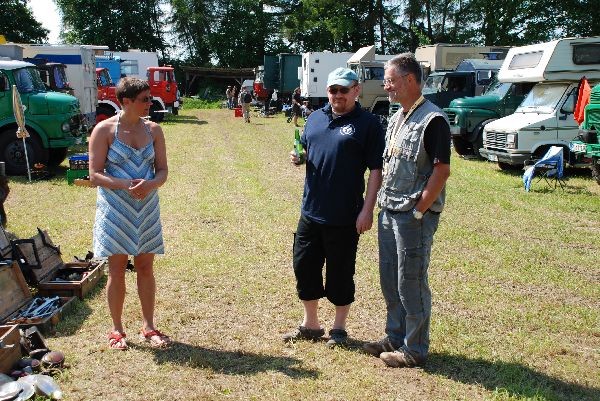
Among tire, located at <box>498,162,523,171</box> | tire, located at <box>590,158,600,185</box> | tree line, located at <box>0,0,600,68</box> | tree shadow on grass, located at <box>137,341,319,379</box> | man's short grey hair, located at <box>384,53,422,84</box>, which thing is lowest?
tire, located at <box>498,162,523,171</box>

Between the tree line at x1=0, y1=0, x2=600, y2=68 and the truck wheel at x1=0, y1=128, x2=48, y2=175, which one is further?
the tree line at x1=0, y1=0, x2=600, y2=68

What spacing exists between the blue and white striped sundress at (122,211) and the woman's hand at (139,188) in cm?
10

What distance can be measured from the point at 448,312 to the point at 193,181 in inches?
307

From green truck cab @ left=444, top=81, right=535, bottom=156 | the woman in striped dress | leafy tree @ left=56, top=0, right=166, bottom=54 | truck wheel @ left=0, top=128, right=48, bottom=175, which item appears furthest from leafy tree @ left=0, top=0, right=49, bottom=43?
the woman in striped dress

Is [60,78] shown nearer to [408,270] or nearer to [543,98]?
[543,98]

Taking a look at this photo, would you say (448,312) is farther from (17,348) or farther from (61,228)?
(61,228)

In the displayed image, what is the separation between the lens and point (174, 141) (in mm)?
20031

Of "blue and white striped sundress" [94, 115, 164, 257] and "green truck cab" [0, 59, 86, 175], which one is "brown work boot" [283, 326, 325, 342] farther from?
"green truck cab" [0, 59, 86, 175]

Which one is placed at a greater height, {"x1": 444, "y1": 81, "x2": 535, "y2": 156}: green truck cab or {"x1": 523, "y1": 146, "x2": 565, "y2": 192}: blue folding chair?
{"x1": 444, "y1": 81, "x2": 535, "y2": 156}: green truck cab

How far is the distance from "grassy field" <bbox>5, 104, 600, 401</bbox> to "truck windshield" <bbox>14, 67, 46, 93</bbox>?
3302 millimetres

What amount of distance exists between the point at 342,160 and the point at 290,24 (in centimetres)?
4573

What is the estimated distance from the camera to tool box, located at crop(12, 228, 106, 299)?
545 centimetres

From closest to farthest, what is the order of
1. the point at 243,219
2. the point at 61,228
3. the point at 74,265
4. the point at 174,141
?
the point at 74,265
the point at 61,228
the point at 243,219
the point at 174,141

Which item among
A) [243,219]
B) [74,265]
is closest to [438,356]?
[74,265]
